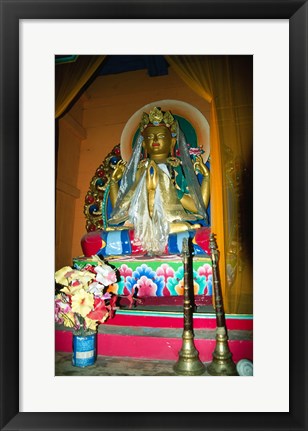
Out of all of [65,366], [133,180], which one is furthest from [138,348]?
[133,180]

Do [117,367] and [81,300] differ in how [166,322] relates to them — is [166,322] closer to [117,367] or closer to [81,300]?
[117,367]

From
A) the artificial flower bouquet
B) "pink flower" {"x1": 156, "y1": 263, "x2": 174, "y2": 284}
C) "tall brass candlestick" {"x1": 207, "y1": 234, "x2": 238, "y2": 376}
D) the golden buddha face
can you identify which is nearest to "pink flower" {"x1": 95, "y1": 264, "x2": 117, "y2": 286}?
the artificial flower bouquet

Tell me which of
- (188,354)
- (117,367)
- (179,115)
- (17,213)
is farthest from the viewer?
(179,115)

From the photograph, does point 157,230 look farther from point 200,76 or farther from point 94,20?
point 94,20

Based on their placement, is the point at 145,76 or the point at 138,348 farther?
the point at 145,76

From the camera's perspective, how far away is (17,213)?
979 millimetres

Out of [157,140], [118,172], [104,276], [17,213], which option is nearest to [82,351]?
[104,276]

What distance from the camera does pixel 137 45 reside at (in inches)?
41.1

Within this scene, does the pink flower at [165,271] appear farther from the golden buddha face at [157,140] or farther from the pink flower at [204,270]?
the golden buddha face at [157,140]

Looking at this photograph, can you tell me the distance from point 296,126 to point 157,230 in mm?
1476

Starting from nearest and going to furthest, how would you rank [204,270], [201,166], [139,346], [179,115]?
1. [139,346]
2. [204,270]
3. [201,166]
4. [179,115]

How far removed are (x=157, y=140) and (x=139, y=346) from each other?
181 cm

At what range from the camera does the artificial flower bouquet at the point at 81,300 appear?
4.49 ft

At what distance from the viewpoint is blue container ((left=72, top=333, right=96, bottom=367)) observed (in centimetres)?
138
